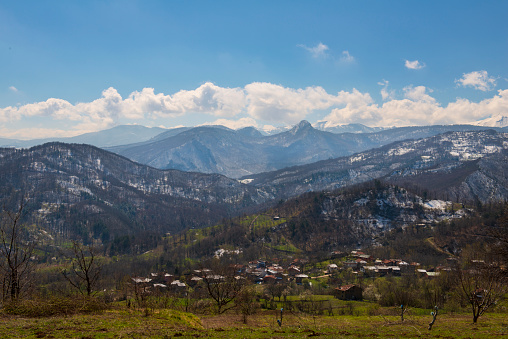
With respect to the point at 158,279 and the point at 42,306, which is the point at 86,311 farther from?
the point at 158,279

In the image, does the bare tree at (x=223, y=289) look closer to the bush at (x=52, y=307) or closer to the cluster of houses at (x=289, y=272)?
the bush at (x=52, y=307)

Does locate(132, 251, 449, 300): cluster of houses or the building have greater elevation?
the building

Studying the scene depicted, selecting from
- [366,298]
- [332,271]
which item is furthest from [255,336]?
[332,271]

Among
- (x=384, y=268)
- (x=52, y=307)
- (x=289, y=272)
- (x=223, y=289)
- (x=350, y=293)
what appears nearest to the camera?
(x=52, y=307)

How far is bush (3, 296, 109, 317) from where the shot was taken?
35312 millimetres

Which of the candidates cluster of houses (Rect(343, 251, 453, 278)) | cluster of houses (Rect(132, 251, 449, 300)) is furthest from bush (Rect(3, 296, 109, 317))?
cluster of houses (Rect(343, 251, 453, 278))

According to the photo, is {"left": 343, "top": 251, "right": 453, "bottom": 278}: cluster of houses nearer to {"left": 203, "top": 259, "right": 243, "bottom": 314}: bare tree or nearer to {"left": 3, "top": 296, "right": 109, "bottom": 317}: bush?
{"left": 203, "top": 259, "right": 243, "bottom": 314}: bare tree

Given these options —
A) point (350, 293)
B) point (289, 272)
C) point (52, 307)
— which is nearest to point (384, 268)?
point (289, 272)

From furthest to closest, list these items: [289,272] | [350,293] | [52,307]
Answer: [289,272] → [350,293] → [52,307]

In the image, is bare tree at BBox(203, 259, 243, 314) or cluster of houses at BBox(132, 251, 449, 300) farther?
cluster of houses at BBox(132, 251, 449, 300)

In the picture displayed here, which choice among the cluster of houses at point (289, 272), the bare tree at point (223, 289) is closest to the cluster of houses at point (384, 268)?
the cluster of houses at point (289, 272)

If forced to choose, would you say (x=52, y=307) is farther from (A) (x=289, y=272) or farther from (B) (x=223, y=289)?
(A) (x=289, y=272)

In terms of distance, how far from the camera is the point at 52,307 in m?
36.9

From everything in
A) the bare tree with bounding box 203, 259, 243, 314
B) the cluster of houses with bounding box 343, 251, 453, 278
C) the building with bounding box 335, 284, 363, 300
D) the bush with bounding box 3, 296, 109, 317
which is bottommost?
the cluster of houses with bounding box 343, 251, 453, 278
